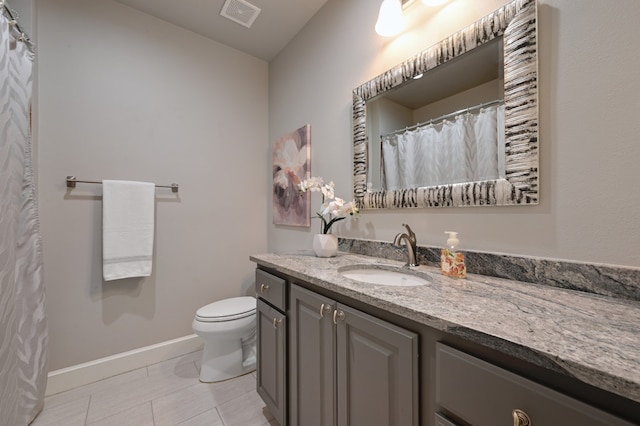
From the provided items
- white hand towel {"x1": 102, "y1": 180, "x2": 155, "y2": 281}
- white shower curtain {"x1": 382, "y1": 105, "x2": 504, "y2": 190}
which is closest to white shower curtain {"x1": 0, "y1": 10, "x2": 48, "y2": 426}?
white hand towel {"x1": 102, "y1": 180, "x2": 155, "y2": 281}

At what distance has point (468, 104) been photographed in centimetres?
104

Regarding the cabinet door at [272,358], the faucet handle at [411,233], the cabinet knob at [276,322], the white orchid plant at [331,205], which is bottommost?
the cabinet door at [272,358]

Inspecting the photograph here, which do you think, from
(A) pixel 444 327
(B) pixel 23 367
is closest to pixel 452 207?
(A) pixel 444 327

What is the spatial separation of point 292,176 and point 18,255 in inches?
62.5

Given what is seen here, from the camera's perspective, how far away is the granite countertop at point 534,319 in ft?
1.26

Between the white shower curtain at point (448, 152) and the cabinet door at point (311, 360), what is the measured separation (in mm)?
731

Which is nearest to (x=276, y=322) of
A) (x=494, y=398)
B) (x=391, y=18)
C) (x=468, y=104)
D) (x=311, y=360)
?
(x=311, y=360)

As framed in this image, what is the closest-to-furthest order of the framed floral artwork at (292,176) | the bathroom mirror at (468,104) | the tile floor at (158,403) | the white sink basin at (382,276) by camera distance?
the bathroom mirror at (468,104)
the white sink basin at (382,276)
the tile floor at (158,403)
the framed floral artwork at (292,176)

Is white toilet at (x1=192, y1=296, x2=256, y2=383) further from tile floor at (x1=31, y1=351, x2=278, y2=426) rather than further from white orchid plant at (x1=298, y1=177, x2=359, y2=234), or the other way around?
white orchid plant at (x1=298, y1=177, x2=359, y2=234)

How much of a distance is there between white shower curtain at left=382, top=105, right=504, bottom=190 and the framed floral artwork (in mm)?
696

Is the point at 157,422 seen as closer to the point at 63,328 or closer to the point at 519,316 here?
→ the point at 63,328

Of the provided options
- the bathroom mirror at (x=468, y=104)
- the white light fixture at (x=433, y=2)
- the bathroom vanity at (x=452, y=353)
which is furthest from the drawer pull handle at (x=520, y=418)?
the white light fixture at (x=433, y=2)

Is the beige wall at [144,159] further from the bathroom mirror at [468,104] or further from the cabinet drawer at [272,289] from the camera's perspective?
the bathroom mirror at [468,104]

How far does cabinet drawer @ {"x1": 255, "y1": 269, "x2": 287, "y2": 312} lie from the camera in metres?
1.14
